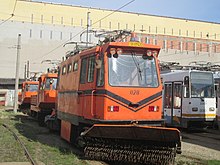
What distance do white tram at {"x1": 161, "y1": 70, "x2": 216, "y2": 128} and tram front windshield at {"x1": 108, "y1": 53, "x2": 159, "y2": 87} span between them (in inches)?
332

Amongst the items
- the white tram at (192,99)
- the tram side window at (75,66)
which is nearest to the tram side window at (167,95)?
the white tram at (192,99)

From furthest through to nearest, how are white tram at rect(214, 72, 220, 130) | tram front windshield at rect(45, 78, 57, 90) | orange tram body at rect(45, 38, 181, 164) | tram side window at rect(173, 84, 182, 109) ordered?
tram front windshield at rect(45, 78, 57, 90) → tram side window at rect(173, 84, 182, 109) → white tram at rect(214, 72, 220, 130) → orange tram body at rect(45, 38, 181, 164)

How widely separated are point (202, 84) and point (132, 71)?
31.0ft

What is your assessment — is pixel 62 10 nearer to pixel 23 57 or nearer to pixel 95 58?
pixel 23 57

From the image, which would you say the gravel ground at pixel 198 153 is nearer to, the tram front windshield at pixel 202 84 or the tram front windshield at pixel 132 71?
the tram front windshield at pixel 132 71

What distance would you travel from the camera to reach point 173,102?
18625 mm

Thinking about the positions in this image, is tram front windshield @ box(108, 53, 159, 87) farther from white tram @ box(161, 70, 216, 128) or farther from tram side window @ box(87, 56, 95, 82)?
white tram @ box(161, 70, 216, 128)

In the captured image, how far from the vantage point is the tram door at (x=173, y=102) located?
59.7 ft

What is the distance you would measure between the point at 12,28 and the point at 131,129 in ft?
181

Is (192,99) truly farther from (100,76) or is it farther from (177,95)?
(100,76)

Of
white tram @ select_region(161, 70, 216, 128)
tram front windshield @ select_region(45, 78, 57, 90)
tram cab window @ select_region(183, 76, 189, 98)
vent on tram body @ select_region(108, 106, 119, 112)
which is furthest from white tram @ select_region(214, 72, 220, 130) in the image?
vent on tram body @ select_region(108, 106, 119, 112)

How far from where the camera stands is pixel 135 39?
985cm

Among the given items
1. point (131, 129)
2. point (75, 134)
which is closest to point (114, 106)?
point (131, 129)

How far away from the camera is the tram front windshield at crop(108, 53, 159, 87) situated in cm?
923
